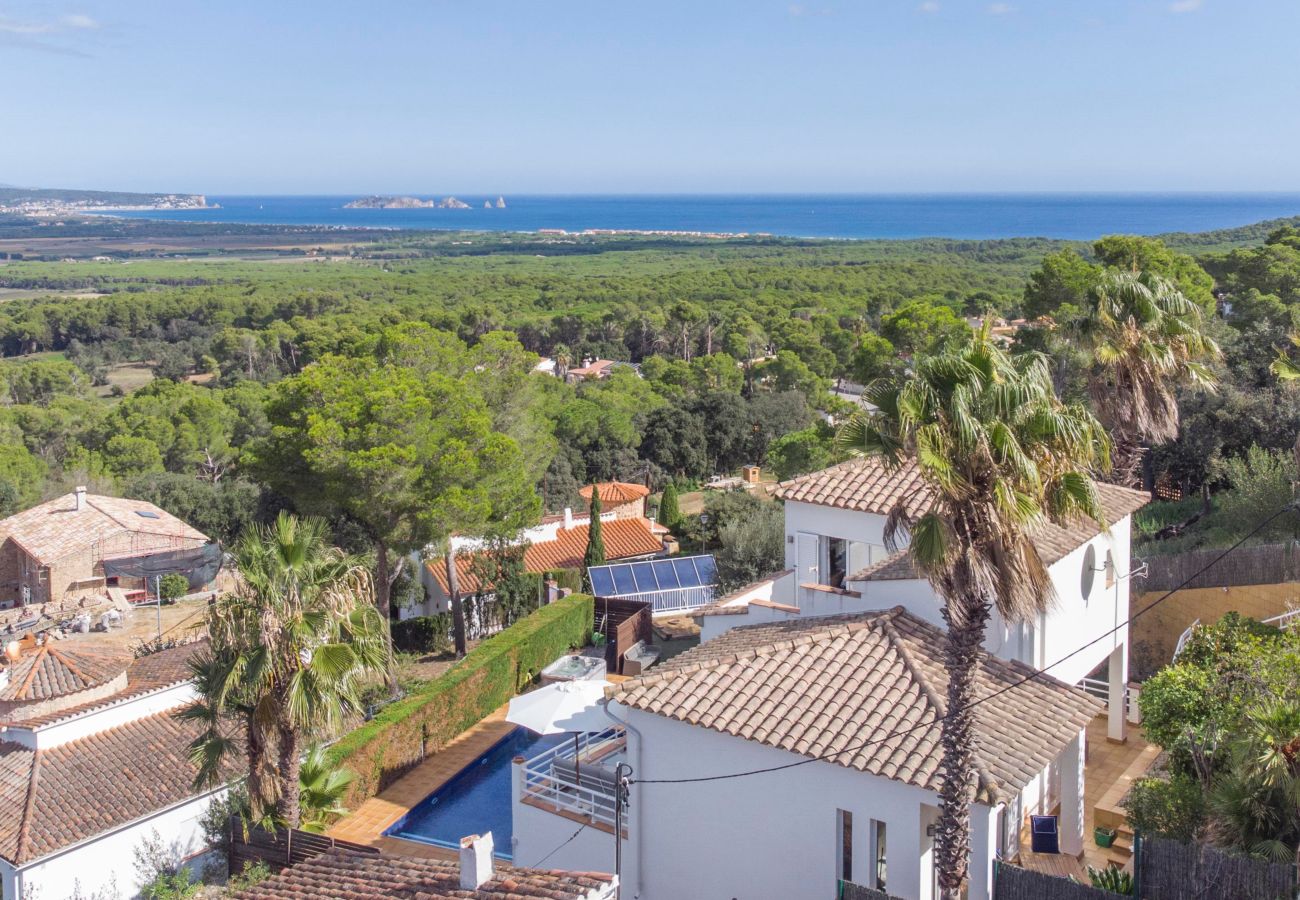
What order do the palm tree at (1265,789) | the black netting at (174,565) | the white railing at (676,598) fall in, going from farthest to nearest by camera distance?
the black netting at (174,565) < the white railing at (676,598) < the palm tree at (1265,789)

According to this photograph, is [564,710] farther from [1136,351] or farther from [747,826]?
[1136,351]

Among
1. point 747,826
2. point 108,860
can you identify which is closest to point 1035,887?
point 747,826

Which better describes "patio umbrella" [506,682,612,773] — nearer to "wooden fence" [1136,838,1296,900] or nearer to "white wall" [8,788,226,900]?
"white wall" [8,788,226,900]

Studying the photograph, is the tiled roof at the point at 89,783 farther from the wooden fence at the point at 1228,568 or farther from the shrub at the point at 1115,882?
the wooden fence at the point at 1228,568

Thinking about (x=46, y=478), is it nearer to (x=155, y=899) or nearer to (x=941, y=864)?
(x=155, y=899)

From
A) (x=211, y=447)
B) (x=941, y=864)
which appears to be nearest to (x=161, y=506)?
(x=211, y=447)

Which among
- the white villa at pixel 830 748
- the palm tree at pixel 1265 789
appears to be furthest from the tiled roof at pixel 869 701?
the palm tree at pixel 1265 789

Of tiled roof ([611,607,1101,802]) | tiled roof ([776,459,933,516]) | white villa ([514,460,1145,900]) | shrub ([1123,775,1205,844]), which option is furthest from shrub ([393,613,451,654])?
shrub ([1123,775,1205,844])
